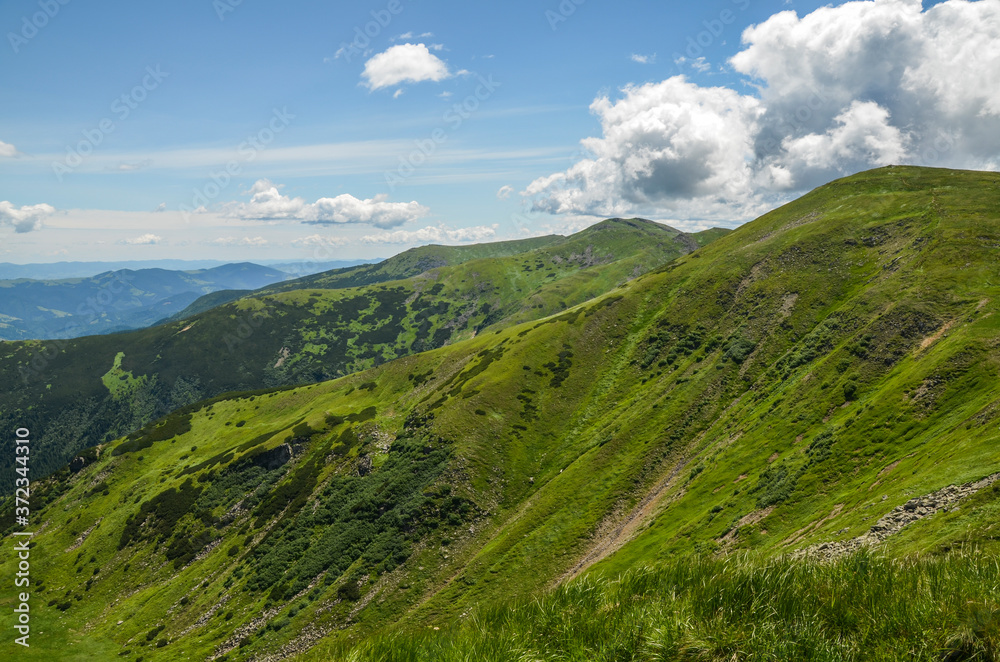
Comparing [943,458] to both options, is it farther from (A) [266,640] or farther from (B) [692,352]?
(A) [266,640]

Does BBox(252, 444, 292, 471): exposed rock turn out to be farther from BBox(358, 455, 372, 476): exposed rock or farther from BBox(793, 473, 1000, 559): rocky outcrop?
BBox(793, 473, 1000, 559): rocky outcrop

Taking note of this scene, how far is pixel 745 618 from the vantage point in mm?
10453

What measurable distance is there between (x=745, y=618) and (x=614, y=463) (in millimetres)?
76379

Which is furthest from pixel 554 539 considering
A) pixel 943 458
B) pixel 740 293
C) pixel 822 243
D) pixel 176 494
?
pixel 176 494

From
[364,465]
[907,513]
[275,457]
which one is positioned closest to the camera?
[907,513]

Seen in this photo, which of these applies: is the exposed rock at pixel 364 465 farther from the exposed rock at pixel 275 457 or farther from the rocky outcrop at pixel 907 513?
the rocky outcrop at pixel 907 513

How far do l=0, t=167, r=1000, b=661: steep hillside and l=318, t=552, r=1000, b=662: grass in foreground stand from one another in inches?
7.1

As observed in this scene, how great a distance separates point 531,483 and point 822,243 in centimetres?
8886

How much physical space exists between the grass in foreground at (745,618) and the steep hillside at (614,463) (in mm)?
181

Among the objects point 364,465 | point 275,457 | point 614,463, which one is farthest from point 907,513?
point 275,457

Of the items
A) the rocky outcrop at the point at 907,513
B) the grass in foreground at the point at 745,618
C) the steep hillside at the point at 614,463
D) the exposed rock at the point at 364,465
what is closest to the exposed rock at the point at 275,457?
the steep hillside at the point at 614,463

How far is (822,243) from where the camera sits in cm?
11031

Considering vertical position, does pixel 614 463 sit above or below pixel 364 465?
above

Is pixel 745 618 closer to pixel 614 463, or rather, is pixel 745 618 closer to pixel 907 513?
pixel 907 513
